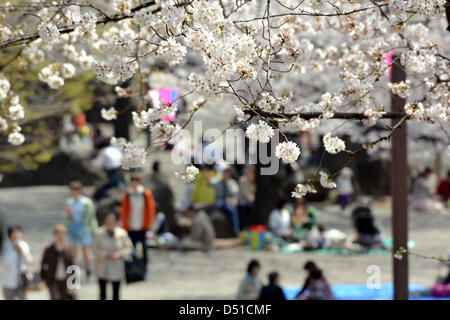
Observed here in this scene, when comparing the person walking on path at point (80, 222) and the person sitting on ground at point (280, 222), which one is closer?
the person walking on path at point (80, 222)

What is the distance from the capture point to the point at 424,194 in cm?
2281

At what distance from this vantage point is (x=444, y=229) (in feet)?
65.9

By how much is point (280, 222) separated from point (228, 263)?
186 cm

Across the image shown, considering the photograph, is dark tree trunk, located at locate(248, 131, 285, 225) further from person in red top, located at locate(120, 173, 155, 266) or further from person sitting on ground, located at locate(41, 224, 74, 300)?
person sitting on ground, located at locate(41, 224, 74, 300)

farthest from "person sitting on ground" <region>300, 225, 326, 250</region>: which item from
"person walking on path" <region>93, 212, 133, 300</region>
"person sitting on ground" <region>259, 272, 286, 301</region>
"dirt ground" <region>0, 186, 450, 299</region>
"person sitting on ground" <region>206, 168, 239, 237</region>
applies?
"person sitting on ground" <region>259, 272, 286, 301</region>

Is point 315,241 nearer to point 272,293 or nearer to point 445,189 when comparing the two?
point 445,189

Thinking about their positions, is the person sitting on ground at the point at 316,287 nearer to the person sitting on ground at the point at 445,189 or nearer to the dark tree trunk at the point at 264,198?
the dark tree trunk at the point at 264,198

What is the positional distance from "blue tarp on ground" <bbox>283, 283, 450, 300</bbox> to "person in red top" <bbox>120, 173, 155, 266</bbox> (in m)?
2.49

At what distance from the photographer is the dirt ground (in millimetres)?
13555

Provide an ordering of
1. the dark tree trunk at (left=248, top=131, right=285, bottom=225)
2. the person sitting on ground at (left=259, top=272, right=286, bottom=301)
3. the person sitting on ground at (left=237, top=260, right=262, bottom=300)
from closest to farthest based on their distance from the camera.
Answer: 1. the person sitting on ground at (left=259, top=272, right=286, bottom=301)
2. the person sitting on ground at (left=237, top=260, right=262, bottom=300)
3. the dark tree trunk at (left=248, top=131, right=285, bottom=225)

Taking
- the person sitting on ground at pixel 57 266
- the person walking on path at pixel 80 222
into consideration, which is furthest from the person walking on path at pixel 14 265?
the person walking on path at pixel 80 222

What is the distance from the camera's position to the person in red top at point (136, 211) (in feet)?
45.9

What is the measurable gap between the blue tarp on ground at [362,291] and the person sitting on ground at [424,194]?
9.01m
